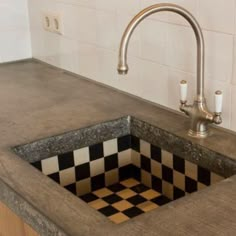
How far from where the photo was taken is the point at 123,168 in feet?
4.71

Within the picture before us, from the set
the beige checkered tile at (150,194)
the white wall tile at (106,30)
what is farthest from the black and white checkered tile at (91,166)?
the white wall tile at (106,30)

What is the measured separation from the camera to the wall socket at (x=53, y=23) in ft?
6.16

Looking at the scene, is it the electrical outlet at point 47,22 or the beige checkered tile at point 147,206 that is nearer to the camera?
the beige checkered tile at point 147,206

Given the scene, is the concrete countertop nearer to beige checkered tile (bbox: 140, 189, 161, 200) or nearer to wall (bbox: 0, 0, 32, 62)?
wall (bbox: 0, 0, 32, 62)

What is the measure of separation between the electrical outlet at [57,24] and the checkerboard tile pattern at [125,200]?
27.5 inches

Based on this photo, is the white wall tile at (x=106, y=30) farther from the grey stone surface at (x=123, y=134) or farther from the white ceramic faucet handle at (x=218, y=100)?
the white ceramic faucet handle at (x=218, y=100)

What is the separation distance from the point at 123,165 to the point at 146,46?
349mm

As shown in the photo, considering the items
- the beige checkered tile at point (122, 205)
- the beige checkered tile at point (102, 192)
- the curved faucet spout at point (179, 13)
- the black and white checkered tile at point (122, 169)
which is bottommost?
the beige checkered tile at point (102, 192)

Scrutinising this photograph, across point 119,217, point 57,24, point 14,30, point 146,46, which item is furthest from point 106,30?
point 119,217

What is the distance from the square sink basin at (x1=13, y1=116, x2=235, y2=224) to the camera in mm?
1262

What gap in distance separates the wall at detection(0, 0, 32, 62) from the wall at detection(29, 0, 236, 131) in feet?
0.13

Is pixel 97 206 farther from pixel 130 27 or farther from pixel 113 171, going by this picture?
pixel 130 27

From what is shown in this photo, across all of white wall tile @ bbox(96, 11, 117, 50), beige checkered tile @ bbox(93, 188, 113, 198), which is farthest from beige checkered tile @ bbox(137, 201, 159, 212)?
white wall tile @ bbox(96, 11, 117, 50)

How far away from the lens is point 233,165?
44.9 inches
